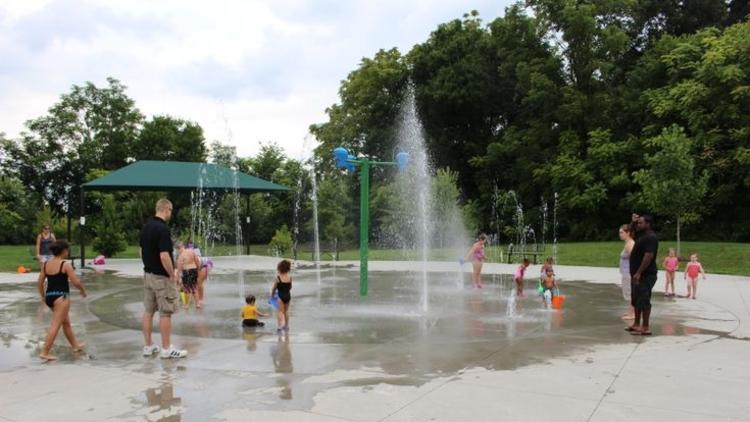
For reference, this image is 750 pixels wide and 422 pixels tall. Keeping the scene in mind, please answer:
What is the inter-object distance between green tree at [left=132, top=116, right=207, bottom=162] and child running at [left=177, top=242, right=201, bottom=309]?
44.4 m

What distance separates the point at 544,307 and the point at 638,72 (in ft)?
99.2

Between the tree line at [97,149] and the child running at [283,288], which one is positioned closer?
the child running at [283,288]

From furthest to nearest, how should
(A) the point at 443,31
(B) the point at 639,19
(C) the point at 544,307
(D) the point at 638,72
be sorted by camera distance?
1. (A) the point at 443,31
2. (B) the point at 639,19
3. (D) the point at 638,72
4. (C) the point at 544,307

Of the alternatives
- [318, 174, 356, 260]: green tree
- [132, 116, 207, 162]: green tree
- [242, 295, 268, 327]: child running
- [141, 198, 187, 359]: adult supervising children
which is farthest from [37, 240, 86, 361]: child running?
[132, 116, 207, 162]: green tree

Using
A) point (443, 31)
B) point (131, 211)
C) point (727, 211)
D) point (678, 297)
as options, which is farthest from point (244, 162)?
point (678, 297)

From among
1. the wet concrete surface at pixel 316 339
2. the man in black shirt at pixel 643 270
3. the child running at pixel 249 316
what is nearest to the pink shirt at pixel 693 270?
the wet concrete surface at pixel 316 339

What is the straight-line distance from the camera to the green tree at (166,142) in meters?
52.9

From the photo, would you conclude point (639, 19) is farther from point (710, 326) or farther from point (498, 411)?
point (498, 411)

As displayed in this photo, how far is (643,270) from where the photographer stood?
8.42 meters

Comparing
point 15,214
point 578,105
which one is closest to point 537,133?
point 578,105

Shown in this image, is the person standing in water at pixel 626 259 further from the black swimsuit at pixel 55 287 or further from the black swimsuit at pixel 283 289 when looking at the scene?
the black swimsuit at pixel 55 287

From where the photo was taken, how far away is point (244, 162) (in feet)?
183

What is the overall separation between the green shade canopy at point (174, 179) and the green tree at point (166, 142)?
26.5m

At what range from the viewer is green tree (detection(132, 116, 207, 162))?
52.9 metres
